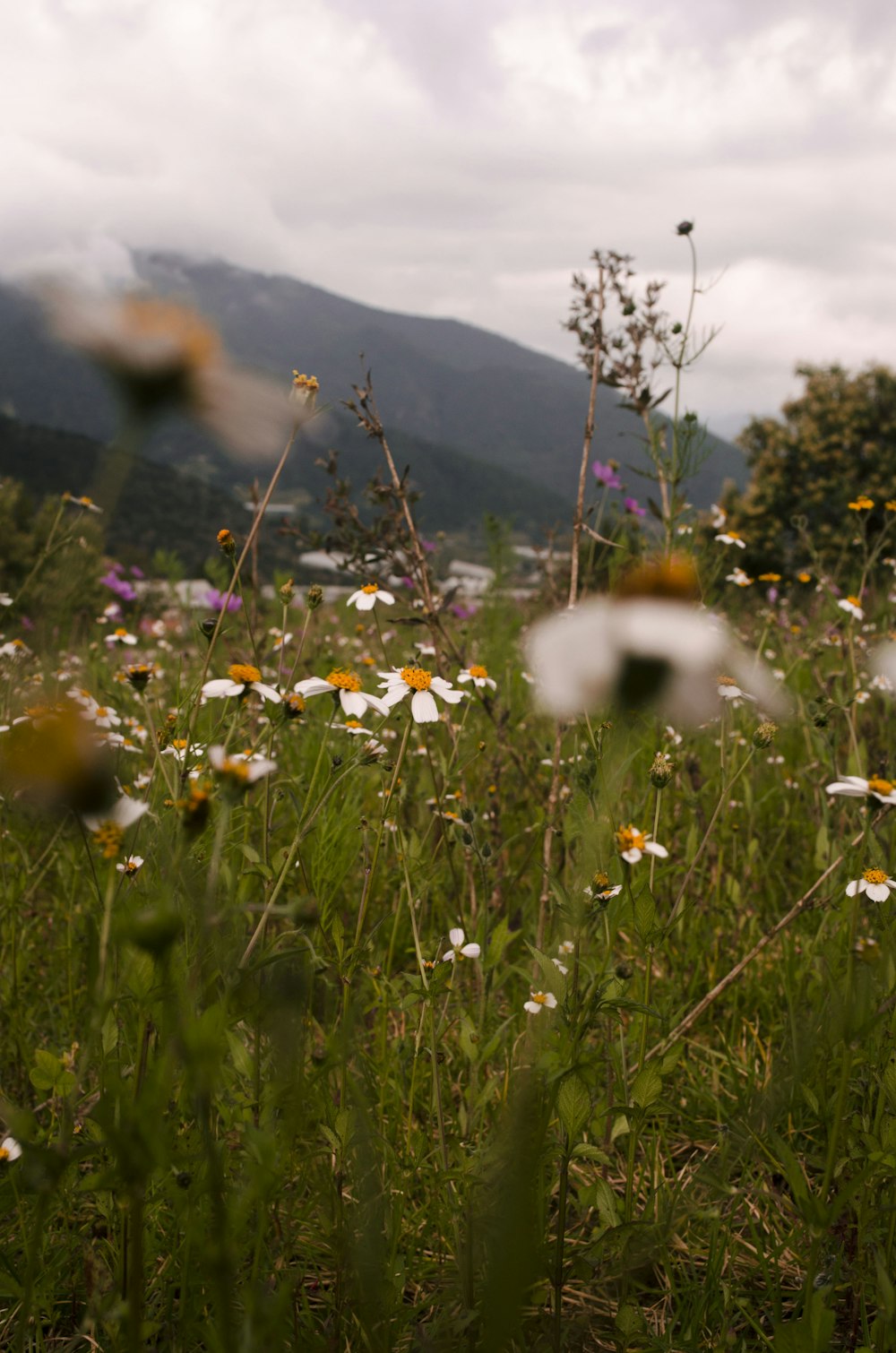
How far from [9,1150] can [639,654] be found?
3.59 ft

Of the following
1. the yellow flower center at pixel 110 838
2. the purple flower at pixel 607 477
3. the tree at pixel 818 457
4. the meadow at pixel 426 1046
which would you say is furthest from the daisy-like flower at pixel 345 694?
the tree at pixel 818 457

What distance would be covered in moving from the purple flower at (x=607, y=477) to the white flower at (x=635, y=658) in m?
2.49

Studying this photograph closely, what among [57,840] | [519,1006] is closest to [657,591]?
[519,1006]

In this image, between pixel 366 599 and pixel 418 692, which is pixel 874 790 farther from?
pixel 366 599

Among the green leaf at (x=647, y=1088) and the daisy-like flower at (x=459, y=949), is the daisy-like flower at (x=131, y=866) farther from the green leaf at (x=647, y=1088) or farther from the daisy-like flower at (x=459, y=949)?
the green leaf at (x=647, y=1088)

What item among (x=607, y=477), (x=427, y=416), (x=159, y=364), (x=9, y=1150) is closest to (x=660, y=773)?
(x=159, y=364)

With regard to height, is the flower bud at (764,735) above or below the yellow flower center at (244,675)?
below

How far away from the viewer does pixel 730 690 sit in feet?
4.29

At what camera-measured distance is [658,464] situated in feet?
6.28

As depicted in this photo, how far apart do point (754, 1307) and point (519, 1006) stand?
623mm

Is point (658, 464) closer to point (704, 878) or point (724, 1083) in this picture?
point (704, 878)

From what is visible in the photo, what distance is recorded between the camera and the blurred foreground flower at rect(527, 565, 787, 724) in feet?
1.78

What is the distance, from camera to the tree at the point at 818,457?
14242 millimetres

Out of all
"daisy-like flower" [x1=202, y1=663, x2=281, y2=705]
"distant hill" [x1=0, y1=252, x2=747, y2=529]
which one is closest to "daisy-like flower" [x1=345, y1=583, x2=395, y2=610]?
"daisy-like flower" [x1=202, y1=663, x2=281, y2=705]
